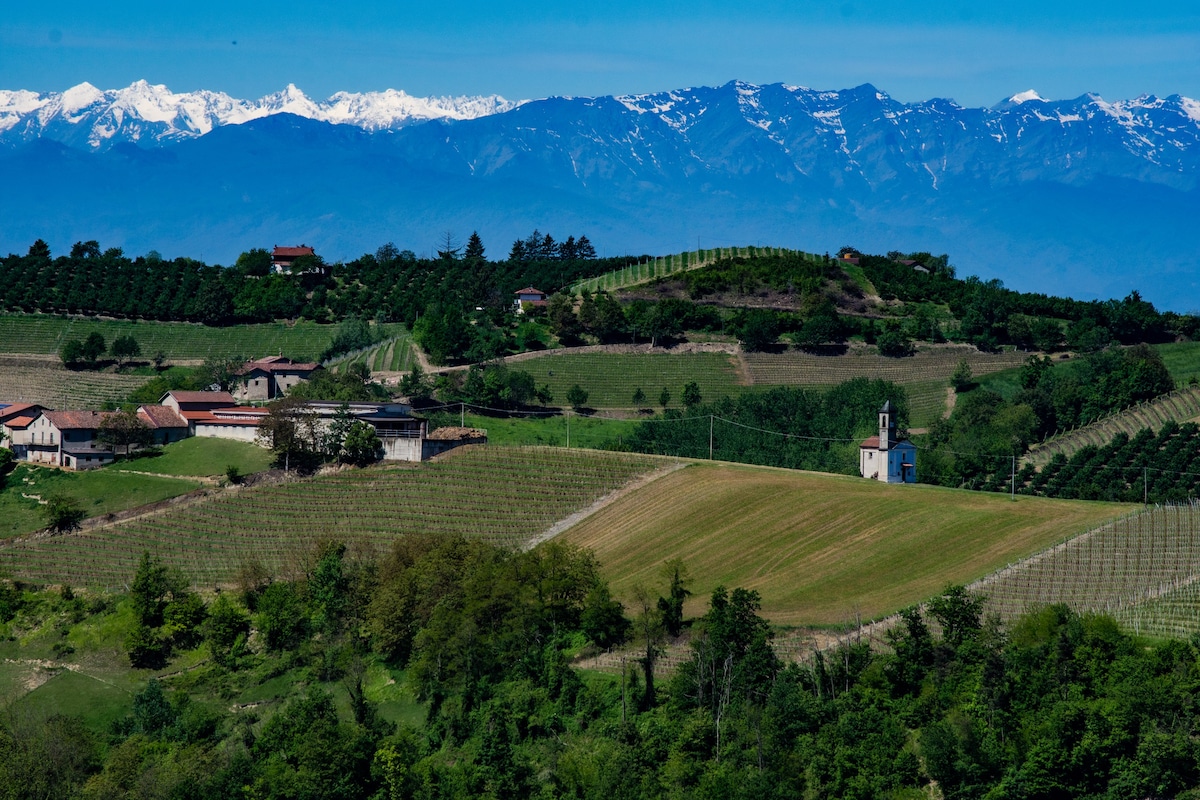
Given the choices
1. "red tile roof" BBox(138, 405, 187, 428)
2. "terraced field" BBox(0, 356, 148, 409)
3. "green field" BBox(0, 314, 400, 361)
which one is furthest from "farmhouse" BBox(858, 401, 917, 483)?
"terraced field" BBox(0, 356, 148, 409)

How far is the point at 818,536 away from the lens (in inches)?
2913

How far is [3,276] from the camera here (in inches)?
5635

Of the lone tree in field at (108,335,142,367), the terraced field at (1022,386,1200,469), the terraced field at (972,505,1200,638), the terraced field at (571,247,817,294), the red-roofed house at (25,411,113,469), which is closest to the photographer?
the terraced field at (972,505,1200,638)

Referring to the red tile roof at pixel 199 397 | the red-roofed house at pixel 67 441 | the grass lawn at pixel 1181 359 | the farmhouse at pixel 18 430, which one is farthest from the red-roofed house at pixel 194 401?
the grass lawn at pixel 1181 359

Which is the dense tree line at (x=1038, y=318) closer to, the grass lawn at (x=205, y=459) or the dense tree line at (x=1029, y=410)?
the dense tree line at (x=1029, y=410)

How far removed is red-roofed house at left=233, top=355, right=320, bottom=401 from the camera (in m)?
113

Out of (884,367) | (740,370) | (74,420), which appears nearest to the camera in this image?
(74,420)

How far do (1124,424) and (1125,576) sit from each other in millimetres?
41591

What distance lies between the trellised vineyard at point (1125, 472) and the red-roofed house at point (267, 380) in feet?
168

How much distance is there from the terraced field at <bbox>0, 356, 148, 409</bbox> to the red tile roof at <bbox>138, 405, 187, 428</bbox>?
14.0 metres

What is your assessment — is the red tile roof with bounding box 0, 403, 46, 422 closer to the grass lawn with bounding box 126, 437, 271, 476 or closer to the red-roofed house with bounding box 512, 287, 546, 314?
the grass lawn with bounding box 126, 437, 271, 476

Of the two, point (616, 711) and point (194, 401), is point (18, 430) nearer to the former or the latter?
point (194, 401)

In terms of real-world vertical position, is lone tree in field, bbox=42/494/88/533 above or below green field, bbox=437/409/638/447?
below

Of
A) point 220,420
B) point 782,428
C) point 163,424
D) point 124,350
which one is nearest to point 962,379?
point 782,428
